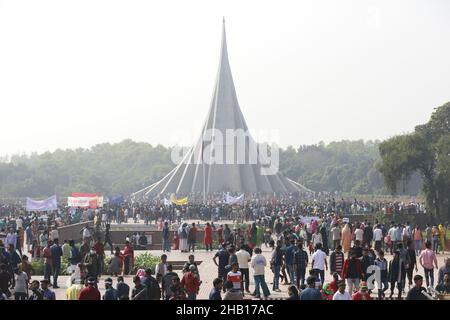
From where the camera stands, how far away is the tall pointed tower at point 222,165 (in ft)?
199

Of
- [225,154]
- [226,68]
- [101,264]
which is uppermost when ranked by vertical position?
[226,68]

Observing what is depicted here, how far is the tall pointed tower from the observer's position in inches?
2387

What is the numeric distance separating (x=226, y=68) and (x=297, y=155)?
28637 millimetres

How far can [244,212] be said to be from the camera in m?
34.5

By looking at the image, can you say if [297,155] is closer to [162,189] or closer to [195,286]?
[162,189]

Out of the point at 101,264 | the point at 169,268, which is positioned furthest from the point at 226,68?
the point at 169,268

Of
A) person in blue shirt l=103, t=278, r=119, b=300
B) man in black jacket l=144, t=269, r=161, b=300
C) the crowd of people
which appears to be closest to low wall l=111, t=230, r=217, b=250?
the crowd of people

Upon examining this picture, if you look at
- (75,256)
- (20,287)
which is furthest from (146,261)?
(20,287)

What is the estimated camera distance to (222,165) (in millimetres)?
62562

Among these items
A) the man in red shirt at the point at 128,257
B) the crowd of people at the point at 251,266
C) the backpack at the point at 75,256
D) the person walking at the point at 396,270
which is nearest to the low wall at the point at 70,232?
the crowd of people at the point at 251,266

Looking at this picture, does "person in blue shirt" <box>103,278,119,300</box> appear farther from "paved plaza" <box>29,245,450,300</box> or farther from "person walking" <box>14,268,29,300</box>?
"paved plaza" <box>29,245,450,300</box>

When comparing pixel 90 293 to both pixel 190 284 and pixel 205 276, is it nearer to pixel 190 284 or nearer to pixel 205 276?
pixel 190 284

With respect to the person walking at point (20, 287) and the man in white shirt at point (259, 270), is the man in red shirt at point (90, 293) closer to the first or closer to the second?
the person walking at point (20, 287)

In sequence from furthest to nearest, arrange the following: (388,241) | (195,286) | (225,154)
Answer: (225,154)
(388,241)
(195,286)
